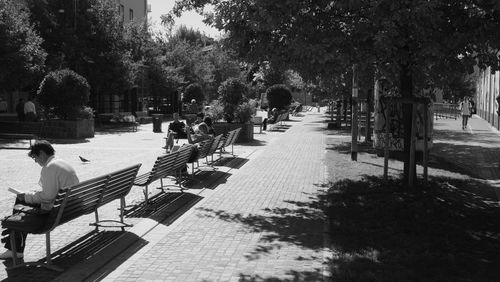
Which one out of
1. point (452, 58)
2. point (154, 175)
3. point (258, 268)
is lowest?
point (258, 268)

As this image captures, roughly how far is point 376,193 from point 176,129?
29.3ft

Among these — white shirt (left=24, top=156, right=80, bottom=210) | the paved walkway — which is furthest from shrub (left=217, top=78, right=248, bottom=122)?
white shirt (left=24, top=156, right=80, bottom=210)

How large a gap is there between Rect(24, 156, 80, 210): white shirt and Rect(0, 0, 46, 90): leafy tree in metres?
19.4

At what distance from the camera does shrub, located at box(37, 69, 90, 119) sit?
2512 cm

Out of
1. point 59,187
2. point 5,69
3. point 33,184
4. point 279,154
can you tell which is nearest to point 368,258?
point 59,187

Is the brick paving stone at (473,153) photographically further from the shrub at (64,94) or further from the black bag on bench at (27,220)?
the shrub at (64,94)

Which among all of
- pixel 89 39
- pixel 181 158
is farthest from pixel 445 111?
pixel 181 158

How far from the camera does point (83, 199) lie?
6.83 meters

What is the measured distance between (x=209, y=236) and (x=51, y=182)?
2.25m

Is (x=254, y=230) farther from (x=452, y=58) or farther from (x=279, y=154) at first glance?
(x=279, y=154)

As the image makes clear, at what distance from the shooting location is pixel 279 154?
61.4ft

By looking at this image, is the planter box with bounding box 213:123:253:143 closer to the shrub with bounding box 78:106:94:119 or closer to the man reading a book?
the shrub with bounding box 78:106:94:119

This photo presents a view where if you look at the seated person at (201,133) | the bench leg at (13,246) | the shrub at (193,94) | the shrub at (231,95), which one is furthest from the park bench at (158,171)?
the shrub at (193,94)

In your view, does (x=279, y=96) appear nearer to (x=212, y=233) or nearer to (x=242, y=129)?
(x=242, y=129)
